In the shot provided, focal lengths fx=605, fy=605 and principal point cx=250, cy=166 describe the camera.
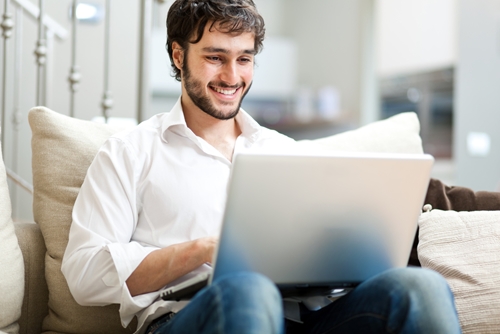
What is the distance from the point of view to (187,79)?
5.06 feet

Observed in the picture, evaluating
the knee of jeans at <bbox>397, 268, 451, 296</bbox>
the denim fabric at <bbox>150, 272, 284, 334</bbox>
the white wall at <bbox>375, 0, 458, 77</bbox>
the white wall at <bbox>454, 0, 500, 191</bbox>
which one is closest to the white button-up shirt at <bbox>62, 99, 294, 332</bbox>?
the denim fabric at <bbox>150, 272, 284, 334</bbox>

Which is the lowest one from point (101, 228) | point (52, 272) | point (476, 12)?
point (52, 272)

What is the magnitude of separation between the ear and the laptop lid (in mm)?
715

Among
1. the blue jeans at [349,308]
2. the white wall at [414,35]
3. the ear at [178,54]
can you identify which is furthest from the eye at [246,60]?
the white wall at [414,35]

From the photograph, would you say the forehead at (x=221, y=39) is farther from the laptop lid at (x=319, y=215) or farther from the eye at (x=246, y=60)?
the laptop lid at (x=319, y=215)

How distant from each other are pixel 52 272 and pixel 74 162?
0.85 feet

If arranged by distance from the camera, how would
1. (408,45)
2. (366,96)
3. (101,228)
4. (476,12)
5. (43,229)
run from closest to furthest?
(101,228)
(43,229)
(476,12)
(408,45)
(366,96)

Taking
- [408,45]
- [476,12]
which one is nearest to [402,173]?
[476,12]

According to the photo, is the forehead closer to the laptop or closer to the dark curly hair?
the dark curly hair

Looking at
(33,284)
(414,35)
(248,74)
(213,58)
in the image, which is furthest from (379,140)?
(414,35)

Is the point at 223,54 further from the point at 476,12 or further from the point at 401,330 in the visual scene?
the point at 476,12

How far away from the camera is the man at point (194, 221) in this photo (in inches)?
37.7

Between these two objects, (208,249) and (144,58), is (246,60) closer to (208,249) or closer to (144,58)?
(208,249)

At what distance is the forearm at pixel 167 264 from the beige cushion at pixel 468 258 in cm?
53
